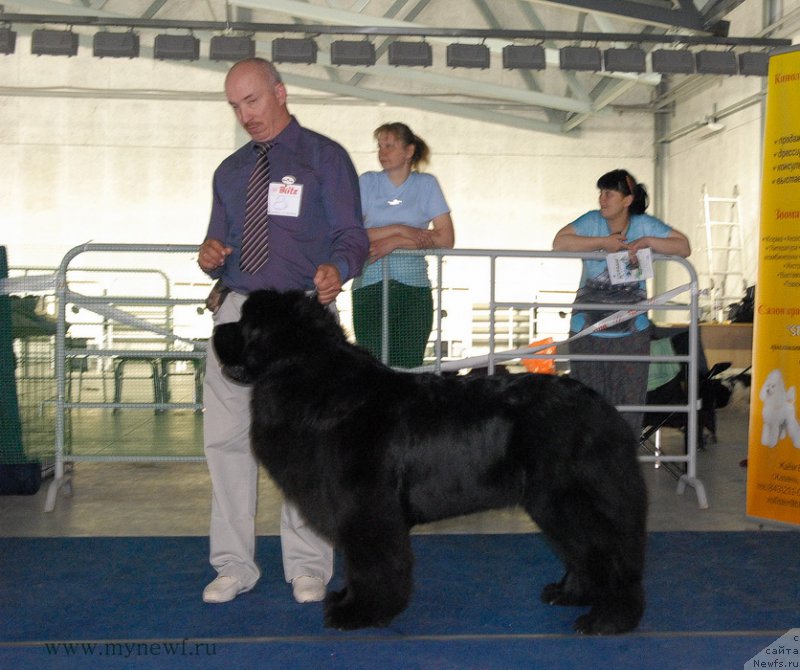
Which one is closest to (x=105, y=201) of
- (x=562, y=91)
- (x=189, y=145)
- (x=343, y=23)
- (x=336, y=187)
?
(x=189, y=145)

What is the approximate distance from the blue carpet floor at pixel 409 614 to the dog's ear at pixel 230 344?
0.86 metres

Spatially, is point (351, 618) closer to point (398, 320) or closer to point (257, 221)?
point (257, 221)

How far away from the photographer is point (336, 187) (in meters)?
3.23

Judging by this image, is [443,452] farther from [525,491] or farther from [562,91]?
[562,91]

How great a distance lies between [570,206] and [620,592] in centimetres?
1461

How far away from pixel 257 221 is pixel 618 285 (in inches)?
104

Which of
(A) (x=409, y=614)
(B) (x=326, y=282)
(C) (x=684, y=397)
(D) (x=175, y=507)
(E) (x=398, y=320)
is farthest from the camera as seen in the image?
(C) (x=684, y=397)

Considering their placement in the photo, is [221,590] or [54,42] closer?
[221,590]

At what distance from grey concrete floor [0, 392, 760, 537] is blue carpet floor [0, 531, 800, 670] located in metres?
0.34

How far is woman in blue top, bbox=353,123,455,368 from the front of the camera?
16.1ft

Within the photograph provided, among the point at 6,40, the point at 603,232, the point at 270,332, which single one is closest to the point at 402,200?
the point at 603,232

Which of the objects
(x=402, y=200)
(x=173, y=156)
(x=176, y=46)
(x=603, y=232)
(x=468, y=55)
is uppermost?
(x=176, y=46)

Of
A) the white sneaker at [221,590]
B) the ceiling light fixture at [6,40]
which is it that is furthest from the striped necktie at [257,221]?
the ceiling light fixture at [6,40]

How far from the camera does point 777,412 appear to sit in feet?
14.4
